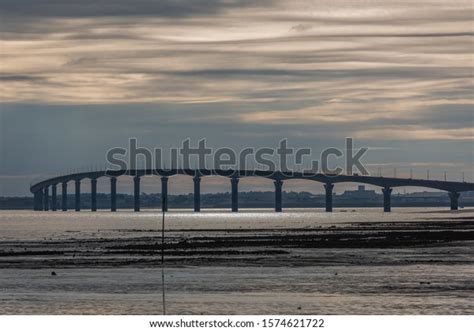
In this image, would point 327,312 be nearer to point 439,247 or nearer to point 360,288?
point 360,288

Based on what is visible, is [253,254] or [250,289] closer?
[250,289]

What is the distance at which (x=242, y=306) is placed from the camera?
31.5 metres

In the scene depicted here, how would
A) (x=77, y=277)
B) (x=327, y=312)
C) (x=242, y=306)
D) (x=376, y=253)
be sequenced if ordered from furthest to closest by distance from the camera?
(x=376, y=253)
(x=77, y=277)
(x=242, y=306)
(x=327, y=312)

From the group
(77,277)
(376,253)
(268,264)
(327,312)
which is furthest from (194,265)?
(327,312)

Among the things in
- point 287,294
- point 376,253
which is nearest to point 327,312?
point 287,294

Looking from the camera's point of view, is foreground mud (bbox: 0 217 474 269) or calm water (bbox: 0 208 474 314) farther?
foreground mud (bbox: 0 217 474 269)

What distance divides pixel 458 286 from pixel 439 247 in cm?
3077

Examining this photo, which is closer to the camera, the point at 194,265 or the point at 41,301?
the point at 41,301

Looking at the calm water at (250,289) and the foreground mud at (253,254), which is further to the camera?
the foreground mud at (253,254)

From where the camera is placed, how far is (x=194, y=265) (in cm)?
5116

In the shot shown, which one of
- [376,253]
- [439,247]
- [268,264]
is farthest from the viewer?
[439,247]

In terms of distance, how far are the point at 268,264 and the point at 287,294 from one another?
15.9m

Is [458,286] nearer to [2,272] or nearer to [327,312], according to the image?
[327,312]
